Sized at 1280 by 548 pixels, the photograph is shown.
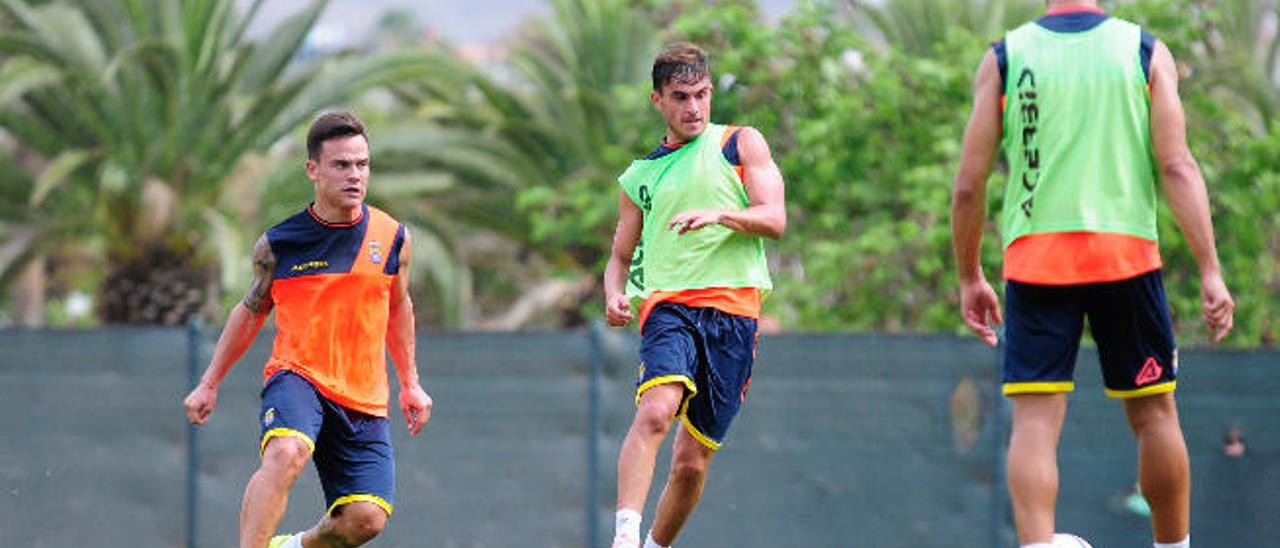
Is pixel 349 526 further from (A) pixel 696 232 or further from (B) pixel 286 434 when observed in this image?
(A) pixel 696 232

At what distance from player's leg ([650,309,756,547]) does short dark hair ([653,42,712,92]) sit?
0.88 meters

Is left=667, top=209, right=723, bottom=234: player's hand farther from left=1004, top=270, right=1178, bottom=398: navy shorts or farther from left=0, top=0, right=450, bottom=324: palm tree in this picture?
left=0, top=0, right=450, bottom=324: palm tree

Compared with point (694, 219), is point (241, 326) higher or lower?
lower

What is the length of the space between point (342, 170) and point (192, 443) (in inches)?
194

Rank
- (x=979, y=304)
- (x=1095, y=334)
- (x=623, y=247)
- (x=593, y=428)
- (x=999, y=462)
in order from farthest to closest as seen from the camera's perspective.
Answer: (x=593, y=428) → (x=999, y=462) → (x=623, y=247) → (x=979, y=304) → (x=1095, y=334)

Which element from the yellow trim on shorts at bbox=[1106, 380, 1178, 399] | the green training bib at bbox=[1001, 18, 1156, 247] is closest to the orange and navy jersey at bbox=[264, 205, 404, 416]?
the green training bib at bbox=[1001, 18, 1156, 247]

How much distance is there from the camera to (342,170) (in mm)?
7879

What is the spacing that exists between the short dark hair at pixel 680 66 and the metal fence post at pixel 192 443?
526cm

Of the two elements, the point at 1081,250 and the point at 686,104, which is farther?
the point at 686,104

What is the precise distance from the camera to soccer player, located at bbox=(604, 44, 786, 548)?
309 inches

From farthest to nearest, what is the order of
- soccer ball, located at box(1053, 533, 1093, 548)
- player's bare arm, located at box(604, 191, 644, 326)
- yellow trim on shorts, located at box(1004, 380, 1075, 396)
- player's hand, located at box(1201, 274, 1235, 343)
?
player's bare arm, located at box(604, 191, 644, 326) < soccer ball, located at box(1053, 533, 1093, 548) < yellow trim on shorts, located at box(1004, 380, 1075, 396) < player's hand, located at box(1201, 274, 1235, 343)

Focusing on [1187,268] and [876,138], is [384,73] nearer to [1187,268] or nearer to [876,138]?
[876,138]

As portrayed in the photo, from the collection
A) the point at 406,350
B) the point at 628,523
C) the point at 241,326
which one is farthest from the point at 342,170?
the point at 628,523

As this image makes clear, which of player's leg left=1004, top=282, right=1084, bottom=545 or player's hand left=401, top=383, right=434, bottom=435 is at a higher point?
player's leg left=1004, top=282, right=1084, bottom=545
